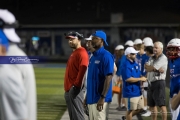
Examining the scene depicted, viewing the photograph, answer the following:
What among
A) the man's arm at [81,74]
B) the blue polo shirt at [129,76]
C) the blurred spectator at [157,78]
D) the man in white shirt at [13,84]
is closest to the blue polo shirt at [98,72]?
the man's arm at [81,74]

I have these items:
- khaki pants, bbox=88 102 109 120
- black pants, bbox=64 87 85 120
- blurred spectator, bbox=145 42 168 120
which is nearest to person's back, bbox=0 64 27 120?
khaki pants, bbox=88 102 109 120

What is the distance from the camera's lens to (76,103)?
20.6 feet

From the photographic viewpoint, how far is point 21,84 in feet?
9.05

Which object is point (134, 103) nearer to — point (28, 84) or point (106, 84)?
point (106, 84)

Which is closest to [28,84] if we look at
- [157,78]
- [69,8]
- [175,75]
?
[175,75]

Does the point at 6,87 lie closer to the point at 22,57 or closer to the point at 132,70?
the point at 22,57

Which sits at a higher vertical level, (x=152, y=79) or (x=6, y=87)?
(x=6, y=87)

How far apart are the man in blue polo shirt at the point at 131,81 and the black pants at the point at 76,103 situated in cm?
109

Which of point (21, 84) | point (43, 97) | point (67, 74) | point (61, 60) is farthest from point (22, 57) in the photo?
point (61, 60)

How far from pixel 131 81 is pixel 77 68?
1257 mm

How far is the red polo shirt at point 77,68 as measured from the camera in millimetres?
6027

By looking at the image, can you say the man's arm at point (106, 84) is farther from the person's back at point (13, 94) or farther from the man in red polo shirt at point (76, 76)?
the person's back at point (13, 94)

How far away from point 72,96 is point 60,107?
161 inches

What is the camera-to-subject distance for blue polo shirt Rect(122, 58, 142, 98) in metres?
7.14
